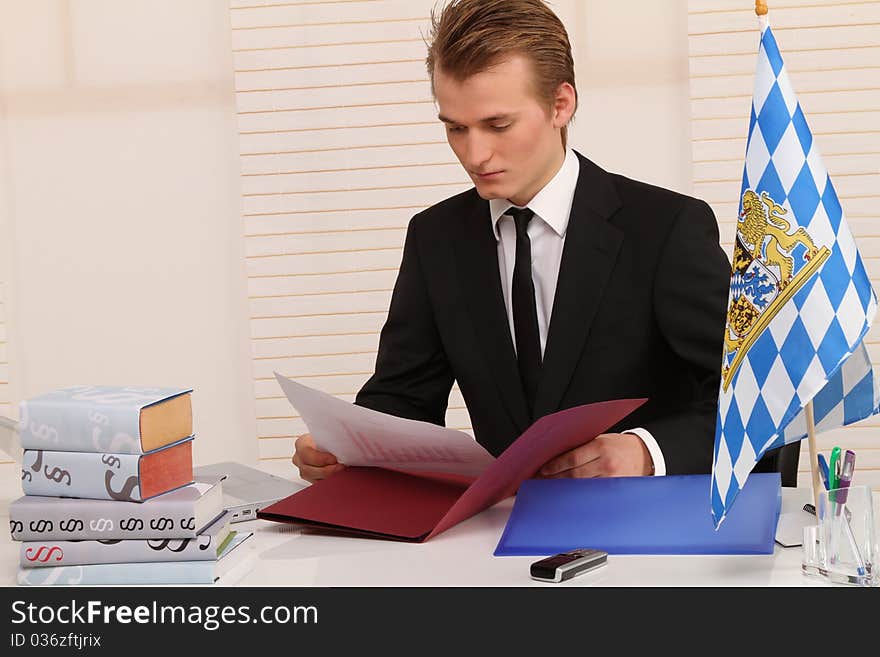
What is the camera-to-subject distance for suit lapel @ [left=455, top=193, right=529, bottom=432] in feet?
6.91

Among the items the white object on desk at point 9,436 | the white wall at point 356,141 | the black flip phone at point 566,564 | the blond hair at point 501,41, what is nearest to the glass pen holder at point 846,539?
the black flip phone at point 566,564

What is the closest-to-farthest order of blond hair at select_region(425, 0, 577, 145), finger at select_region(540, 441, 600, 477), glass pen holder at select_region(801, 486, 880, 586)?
glass pen holder at select_region(801, 486, 880, 586), finger at select_region(540, 441, 600, 477), blond hair at select_region(425, 0, 577, 145)

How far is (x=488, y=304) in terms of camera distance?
2.16 meters

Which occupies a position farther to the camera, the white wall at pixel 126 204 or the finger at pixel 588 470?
the white wall at pixel 126 204

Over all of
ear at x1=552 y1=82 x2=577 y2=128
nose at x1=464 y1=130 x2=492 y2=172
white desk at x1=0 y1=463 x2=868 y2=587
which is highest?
ear at x1=552 y1=82 x2=577 y2=128

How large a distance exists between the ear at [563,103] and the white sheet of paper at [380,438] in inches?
→ 31.0

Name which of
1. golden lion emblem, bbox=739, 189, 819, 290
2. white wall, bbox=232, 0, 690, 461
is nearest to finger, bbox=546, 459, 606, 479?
golden lion emblem, bbox=739, 189, 819, 290

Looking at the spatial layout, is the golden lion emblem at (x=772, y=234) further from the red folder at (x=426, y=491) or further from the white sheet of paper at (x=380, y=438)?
the white sheet of paper at (x=380, y=438)

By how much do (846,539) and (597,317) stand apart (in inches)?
37.6

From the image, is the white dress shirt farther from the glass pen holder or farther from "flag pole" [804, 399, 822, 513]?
the glass pen holder

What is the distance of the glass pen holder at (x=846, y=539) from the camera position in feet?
3.92
